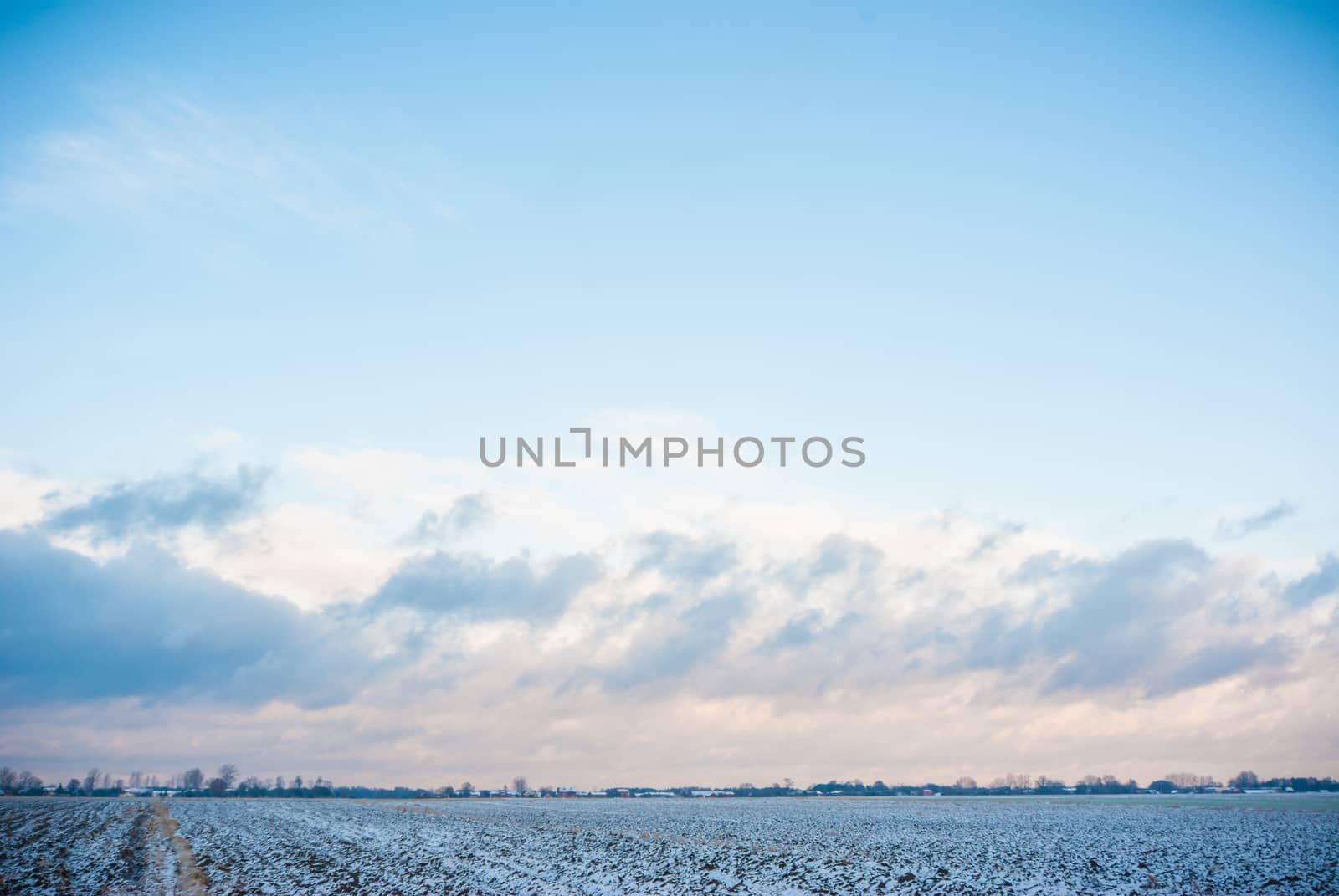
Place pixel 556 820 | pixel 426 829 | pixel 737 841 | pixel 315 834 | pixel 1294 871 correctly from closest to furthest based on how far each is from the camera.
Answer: pixel 1294 871 < pixel 737 841 < pixel 315 834 < pixel 426 829 < pixel 556 820

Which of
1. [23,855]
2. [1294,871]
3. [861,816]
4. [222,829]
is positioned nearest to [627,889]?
[1294,871]

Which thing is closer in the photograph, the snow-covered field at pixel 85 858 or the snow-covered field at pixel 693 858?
the snow-covered field at pixel 85 858

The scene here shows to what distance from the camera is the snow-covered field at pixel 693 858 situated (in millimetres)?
35375

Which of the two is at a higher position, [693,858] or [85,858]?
[85,858]

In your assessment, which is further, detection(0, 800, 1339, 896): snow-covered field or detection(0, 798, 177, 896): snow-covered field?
detection(0, 800, 1339, 896): snow-covered field

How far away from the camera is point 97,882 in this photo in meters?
35.6

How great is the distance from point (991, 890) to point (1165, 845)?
2761cm

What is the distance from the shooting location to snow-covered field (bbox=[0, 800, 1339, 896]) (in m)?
35.4

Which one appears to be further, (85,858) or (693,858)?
(693,858)

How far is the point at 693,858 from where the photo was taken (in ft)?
153

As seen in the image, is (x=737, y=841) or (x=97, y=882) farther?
(x=737, y=841)

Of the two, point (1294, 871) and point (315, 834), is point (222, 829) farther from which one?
point (1294, 871)

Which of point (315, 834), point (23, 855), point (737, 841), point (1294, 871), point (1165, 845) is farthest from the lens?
point (315, 834)

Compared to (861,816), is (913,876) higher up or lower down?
higher up
